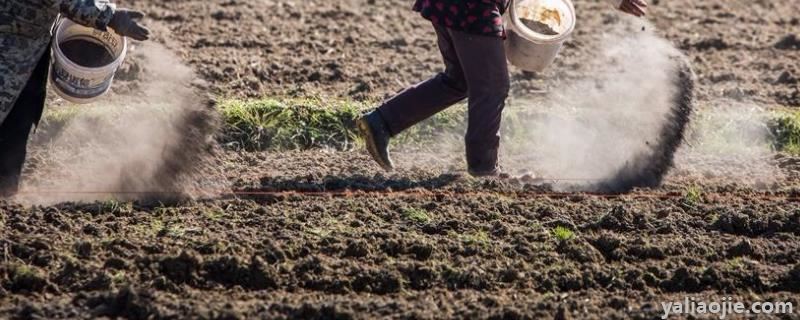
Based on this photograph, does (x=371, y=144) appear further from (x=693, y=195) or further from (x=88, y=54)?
(x=693, y=195)

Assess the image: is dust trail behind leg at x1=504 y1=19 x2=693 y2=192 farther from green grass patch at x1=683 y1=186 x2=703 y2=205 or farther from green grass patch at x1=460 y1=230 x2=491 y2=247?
green grass patch at x1=460 y1=230 x2=491 y2=247

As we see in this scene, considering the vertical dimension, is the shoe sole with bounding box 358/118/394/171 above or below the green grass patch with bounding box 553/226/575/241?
below

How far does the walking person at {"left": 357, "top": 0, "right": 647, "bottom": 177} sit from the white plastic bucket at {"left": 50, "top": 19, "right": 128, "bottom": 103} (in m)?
1.50

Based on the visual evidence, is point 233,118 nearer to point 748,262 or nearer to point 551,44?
point 551,44

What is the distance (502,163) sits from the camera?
861cm

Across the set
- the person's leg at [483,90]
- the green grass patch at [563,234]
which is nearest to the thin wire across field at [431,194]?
the person's leg at [483,90]

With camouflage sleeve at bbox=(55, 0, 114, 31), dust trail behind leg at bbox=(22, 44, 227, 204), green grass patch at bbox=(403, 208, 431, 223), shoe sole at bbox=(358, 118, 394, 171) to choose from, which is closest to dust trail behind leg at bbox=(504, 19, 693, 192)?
shoe sole at bbox=(358, 118, 394, 171)

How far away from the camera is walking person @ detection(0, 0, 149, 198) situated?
22.0ft

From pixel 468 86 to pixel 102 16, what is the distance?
2.06m

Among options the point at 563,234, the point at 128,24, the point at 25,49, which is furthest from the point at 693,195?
the point at 25,49

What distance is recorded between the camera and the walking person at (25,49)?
22.0 feet

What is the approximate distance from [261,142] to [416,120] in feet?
4.01

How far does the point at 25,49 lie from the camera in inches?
269

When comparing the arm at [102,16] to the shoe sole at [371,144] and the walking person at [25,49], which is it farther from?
the shoe sole at [371,144]
